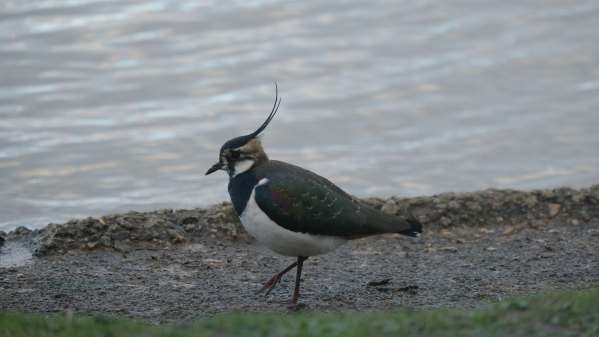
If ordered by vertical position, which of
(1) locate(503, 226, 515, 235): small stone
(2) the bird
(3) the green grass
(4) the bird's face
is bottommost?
(1) locate(503, 226, 515, 235): small stone

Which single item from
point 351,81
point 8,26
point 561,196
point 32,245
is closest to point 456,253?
point 561,196

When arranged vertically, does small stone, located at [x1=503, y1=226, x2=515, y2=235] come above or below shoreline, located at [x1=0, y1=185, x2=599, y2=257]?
below

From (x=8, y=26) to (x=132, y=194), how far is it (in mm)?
4868

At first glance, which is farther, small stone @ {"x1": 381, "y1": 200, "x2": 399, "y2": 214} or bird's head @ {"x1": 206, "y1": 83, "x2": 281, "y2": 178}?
small stone @ {"x1": 381, "y1": 200, "x2": 399, "y2": 214}

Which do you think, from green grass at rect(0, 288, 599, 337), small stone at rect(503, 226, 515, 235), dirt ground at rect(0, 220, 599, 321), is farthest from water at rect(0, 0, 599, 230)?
green grass at rect(0, 288, 599, 337)

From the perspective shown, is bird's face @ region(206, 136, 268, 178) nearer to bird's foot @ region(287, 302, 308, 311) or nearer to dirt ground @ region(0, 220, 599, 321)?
dirt ground @ region(0, 220, 599, 321)

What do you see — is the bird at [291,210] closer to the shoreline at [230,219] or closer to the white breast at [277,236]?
the white breast at [277,236]

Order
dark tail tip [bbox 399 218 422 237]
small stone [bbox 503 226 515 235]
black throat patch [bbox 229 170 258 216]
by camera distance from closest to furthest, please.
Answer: black throat patch [bbox 229 170 258 216], dark tail tip [bbox 399 218 422 237], small stone [bbox 503 226 515 235]

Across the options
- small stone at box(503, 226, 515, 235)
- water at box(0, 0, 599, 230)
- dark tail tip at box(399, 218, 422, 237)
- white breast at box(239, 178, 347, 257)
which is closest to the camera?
white breast at box(239, 178, 347, 257)

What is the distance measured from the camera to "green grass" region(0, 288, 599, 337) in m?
6.47

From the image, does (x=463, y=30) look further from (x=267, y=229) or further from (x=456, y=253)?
(x=267, y=229)

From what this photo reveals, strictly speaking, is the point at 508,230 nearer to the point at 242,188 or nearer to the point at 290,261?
the point at 290,261

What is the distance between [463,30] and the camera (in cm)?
1630

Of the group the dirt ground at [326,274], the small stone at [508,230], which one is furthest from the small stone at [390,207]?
the small stone at [508,230]
